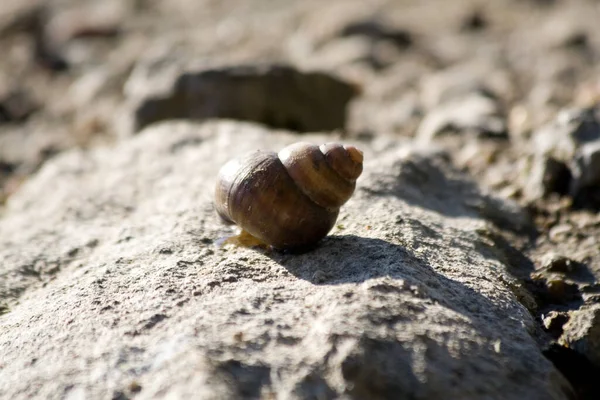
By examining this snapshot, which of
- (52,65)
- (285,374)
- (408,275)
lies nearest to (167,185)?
(408,275)

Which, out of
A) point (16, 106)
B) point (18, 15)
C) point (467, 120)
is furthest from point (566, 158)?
point (18, 15)

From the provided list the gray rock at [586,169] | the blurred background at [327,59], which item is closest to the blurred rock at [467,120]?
the blurred background at [327,59]

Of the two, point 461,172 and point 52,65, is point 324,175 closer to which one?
point 461,172

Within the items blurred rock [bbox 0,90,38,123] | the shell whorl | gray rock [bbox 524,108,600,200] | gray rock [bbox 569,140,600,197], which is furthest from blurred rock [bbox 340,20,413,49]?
the shell whorl

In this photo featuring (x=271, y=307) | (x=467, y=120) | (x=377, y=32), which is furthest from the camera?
(x=377, y=32)

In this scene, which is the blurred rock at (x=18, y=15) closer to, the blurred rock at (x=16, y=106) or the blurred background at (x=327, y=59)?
the blurred background at (x=327, y=59)

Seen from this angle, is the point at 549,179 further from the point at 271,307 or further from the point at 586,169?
the point at 271,307
